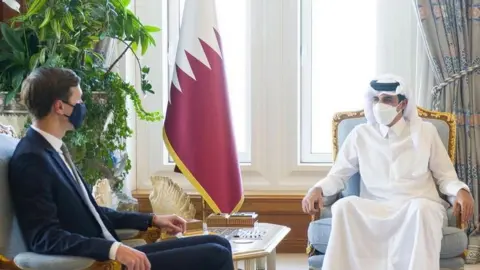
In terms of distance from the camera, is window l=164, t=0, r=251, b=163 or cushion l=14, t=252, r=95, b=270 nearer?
cushion l=14, t=252, r=95, b=270

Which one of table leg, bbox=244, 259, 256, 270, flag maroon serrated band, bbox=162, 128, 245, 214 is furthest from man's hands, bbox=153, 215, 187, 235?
flag maroon serrated band, bbox=162, 128, 245, 214

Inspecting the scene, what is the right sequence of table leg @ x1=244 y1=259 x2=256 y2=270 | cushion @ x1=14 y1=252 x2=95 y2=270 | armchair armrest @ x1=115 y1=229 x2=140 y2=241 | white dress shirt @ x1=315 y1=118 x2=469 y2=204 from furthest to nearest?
white dress shirt @ x1=315 y1=118 x2=469 y2=204
table leg @ x1=244 y1=259 x2=256 y2=270
armchair armrest @ x1=115 y1=229 x2=140 y2=241
cushion @ x1=14 y1=252 x2=95 y2=270

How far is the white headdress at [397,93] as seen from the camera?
3.53 m

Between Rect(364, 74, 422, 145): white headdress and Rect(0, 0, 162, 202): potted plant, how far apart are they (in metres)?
1.20

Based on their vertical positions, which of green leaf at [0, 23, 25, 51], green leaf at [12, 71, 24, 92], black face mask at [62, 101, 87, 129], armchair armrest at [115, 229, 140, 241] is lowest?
armchair armrest at [115, 229, 140, 241]

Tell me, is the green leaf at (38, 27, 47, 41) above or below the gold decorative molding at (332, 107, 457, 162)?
above

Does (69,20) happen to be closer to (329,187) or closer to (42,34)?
(42,34)

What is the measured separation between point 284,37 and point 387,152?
4.55 ft

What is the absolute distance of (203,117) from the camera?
3.60 metres

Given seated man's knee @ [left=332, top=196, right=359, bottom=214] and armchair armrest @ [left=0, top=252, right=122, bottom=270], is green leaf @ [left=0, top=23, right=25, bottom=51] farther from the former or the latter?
seated man's knee @ [left=332, top=196, right=359, bottom=214]

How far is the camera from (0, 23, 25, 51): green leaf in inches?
133

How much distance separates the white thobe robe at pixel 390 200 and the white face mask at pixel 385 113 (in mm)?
60

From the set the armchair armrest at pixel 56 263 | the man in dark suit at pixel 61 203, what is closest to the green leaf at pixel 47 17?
the man in dark suit at pixel 61 203

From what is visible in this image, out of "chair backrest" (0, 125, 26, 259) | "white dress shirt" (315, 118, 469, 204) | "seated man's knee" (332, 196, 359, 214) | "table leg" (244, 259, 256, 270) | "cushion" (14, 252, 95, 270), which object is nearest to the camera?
"cushion" (14, 252, 95, 270)
